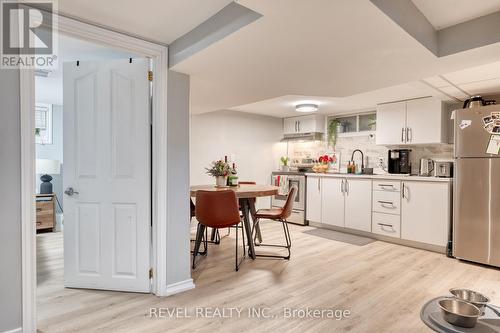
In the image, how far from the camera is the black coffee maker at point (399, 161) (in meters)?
4.62

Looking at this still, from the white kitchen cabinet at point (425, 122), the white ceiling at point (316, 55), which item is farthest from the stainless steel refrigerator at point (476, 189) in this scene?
the white ceiling at point (316, 55)

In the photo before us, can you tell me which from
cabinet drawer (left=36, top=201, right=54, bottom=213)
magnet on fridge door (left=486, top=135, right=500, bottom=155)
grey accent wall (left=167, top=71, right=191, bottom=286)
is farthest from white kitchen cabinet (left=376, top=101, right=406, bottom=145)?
cabinet drawer (left=36, top=201, right=54, bottom=213)

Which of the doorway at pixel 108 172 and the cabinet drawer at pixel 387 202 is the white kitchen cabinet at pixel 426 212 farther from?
the doorway at pixel 108 172

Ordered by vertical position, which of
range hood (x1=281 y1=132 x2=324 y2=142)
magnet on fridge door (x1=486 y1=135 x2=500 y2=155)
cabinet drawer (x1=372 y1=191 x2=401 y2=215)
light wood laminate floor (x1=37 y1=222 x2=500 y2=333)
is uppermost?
range hood (x1=281 y1=132 x2=324 y2=142)

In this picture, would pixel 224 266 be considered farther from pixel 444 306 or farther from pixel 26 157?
pixel 444 306

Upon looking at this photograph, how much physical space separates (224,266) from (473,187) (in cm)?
308

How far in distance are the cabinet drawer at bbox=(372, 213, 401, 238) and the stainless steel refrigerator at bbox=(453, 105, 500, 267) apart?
76cm

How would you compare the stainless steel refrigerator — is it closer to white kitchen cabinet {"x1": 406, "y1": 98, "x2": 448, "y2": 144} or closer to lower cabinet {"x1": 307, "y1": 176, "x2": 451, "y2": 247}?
lower cabinet {"x1": 307, "y1": 176, "x2": 451, "y2": 247}

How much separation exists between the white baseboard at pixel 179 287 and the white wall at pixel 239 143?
2.66 m

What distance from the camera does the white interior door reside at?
2.49 meters

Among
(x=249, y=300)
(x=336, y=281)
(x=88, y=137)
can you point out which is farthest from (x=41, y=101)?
(x=336, y=281)

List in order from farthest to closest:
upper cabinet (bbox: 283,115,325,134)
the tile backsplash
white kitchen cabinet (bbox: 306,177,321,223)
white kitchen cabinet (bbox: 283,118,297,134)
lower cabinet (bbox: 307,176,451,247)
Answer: white kitchen cabinet (bbox: 283,118,297,134) < upper cabinet (bbox: 283,115,325,134) < white kitchen cabinet (bbox: 306,177,321,223) < the tile backsplash < lower cabinet (bbox: 307,176,451,247)

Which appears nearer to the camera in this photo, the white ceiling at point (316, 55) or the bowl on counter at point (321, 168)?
the white ceiling at point (316, 55)

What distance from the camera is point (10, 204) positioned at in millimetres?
1793
